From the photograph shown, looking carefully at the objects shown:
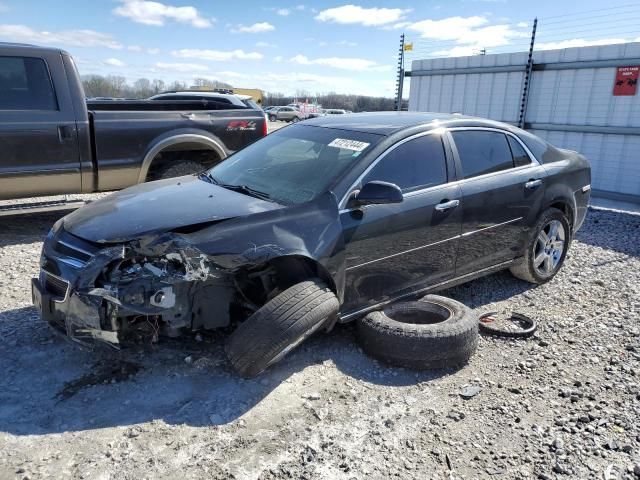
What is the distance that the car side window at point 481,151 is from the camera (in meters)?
4.34

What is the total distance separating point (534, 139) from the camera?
16.7 ft

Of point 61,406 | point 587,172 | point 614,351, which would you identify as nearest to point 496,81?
point 587,172

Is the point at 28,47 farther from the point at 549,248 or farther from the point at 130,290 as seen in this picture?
the point at 549,248

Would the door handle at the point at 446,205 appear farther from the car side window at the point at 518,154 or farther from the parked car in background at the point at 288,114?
the parked car in background at the point at 288,114

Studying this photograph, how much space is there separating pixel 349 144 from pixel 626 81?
302 inches

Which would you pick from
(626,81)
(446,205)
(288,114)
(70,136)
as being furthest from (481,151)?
(288,114)

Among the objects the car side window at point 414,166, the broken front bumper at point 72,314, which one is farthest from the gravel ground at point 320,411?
the car side window at point 414,166

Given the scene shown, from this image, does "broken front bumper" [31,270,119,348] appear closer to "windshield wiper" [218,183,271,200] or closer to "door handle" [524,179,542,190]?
"windshield wiper" [218,183,271,200]

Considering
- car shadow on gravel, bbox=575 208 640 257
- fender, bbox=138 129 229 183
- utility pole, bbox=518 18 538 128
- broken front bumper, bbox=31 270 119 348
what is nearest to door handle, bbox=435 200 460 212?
broken front bumper, bbox=31 270 119 348

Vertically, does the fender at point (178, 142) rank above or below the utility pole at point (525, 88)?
below

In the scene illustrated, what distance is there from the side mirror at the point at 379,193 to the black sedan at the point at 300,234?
0.01 m

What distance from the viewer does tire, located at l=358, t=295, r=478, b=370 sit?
3.49 metres

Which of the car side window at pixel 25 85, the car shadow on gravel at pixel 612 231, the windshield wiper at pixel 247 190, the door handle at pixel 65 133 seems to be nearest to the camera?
the windshield wiper at pixel 247 190

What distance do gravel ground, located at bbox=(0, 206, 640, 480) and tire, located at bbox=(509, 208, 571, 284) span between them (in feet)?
2.65
